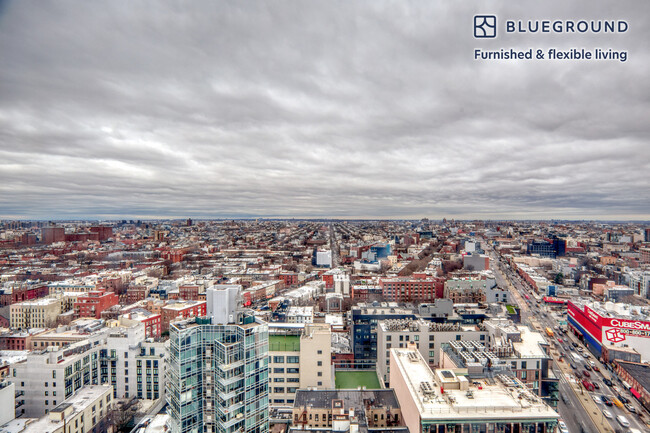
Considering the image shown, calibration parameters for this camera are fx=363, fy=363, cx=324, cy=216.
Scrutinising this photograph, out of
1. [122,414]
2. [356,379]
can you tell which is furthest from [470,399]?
[122,414]

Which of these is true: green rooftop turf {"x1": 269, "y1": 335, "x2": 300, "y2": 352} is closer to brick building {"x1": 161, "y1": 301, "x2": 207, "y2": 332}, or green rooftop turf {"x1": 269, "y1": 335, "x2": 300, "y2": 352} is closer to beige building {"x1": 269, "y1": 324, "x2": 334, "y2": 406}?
beige building {"x1": 269, "y1": 324, "x2": 334, "y2": 406}

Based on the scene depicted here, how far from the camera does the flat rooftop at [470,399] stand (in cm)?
1019

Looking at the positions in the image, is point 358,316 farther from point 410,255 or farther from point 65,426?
point 410,255

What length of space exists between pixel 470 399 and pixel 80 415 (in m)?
13.6

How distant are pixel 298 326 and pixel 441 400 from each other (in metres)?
9.18

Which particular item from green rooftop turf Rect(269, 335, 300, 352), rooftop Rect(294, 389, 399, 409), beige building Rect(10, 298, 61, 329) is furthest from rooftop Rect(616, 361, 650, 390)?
beige building Rect(10, 298, 61, 329)

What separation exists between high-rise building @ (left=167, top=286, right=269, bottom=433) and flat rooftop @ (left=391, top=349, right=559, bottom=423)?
487 centimetres

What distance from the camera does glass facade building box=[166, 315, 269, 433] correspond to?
8.71m

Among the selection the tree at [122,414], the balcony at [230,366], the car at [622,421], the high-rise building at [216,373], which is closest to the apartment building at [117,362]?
the tree at [122,414]

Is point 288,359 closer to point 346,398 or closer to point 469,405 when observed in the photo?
point 346,398

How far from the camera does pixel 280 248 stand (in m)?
72.3

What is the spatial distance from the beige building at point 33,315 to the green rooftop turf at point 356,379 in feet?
83.3

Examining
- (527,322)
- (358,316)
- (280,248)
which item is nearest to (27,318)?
(358,316)

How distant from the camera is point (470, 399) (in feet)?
35.8
